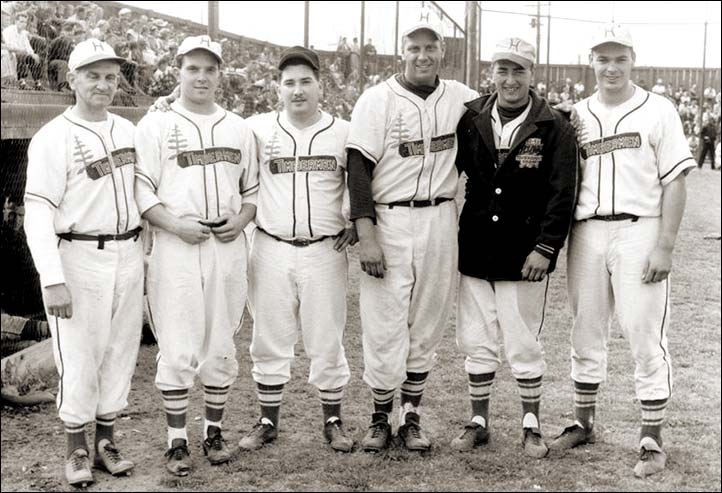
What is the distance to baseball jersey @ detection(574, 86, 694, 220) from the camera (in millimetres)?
4543

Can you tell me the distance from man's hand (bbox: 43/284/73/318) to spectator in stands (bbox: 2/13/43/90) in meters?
3.15

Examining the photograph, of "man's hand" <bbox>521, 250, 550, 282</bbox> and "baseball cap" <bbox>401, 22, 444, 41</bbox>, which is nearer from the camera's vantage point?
"man's hand" <bbox>521, 250, 550, 282</bbox>

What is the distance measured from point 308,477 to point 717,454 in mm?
2173

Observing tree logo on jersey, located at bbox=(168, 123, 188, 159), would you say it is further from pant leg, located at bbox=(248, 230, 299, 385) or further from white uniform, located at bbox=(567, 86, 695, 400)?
white uniform, located at bbox=(567, 86, 695, 400)

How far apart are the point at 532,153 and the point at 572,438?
155cm

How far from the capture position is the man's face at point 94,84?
4.25 metres

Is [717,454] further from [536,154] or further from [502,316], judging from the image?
[536,154]

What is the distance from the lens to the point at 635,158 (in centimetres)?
456

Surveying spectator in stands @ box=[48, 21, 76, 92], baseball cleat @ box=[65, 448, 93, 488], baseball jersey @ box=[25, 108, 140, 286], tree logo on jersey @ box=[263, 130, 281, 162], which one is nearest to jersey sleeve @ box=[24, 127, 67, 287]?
baseball jersey @ box=[25, 108, 140, 286]

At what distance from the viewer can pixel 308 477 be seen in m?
4.46

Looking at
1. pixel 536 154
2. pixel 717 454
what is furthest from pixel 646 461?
pixel 536 154

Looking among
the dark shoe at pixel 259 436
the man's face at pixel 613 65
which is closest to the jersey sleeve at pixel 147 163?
the dark shoe at pixel 259 436

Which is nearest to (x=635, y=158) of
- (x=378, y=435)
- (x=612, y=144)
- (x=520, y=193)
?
(x=612, y=144)

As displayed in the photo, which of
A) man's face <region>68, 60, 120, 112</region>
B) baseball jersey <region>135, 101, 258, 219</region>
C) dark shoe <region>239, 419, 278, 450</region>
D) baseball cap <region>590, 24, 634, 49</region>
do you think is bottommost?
dark shoe <region>239, 419, 278, 450</region>
